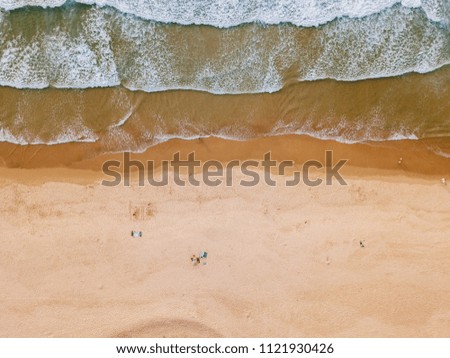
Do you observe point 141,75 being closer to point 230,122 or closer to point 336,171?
point 230,122

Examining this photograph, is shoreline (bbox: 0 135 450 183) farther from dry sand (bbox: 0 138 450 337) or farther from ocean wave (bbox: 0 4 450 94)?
ocean wave (bbox: 0 4 450 94)

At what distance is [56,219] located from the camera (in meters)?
4.97

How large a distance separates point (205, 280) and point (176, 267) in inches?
15.1

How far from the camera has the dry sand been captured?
4.91 metres

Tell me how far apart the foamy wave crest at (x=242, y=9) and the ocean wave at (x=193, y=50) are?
81 mm

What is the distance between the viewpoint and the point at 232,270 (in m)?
4.93

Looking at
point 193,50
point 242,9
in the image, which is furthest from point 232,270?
point 242,9

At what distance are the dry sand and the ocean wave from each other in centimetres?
158

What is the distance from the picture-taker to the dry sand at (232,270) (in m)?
4.91

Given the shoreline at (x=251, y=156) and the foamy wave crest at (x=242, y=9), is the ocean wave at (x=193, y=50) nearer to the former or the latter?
the foamy wave crest at (x=242, y=9)

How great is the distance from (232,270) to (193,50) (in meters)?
2.72

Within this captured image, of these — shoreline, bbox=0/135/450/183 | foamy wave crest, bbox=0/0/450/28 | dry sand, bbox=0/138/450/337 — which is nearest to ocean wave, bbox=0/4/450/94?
foamy wave crest, bbox=0/0/450/28

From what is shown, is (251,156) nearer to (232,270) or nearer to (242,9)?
(232,270)
